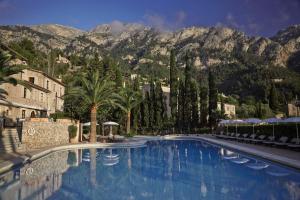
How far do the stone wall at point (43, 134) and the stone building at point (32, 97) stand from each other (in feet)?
9.42

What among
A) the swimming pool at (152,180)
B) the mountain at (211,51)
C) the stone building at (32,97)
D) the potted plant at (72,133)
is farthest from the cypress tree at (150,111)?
the mountain at (211,51)

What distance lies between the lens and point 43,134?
22797mm

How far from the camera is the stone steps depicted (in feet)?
59.7

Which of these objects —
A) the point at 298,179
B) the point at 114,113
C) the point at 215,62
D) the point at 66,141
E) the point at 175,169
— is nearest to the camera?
the point at 298,179

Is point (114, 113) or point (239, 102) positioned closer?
point (114, 113)

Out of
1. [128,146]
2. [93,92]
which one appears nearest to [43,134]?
[93,92]

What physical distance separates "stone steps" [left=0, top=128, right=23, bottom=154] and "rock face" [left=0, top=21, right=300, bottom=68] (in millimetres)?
85845

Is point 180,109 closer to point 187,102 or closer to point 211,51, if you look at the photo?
point 187,102

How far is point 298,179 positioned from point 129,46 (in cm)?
12906

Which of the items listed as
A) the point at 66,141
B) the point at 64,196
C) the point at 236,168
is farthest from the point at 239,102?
the point at 64,196

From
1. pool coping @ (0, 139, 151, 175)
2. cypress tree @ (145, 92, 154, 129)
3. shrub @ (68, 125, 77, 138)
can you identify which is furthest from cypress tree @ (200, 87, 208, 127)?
shrub @ (68, 125, 77, 138)

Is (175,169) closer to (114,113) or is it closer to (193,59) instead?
(114,113)

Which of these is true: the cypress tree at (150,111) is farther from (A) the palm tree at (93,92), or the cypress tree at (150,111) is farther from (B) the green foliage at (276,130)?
(A) the palm tree at (93,92)

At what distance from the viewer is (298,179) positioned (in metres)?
10.6
